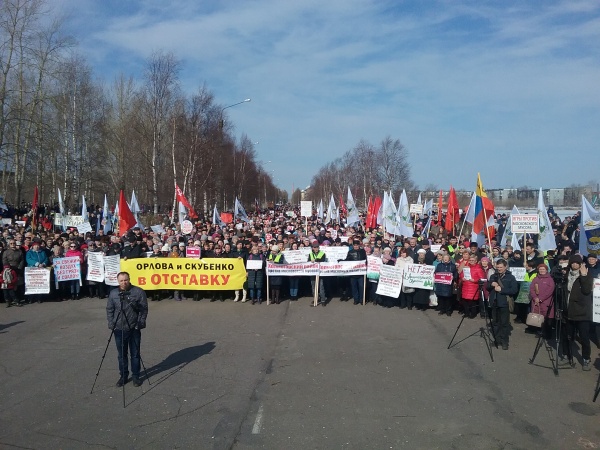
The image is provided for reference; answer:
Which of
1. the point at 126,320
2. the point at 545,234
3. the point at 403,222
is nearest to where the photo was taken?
the point at 126,320

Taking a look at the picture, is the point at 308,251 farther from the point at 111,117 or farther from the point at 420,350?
the point at 111,117

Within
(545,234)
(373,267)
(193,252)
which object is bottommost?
(373,267)

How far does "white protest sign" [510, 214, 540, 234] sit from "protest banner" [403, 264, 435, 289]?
2.84 metres

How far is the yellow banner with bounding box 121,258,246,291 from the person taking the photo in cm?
1406

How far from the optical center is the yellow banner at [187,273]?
1406 centimetres

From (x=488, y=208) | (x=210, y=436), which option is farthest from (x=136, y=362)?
(x=488, y=208)

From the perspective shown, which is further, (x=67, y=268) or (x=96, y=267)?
(x=96, y=267)

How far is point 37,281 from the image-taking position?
45.1 feet

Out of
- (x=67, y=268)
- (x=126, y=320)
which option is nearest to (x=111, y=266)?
(x=67, y=268)

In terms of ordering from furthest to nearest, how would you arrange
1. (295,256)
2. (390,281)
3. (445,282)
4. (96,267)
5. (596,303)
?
1. (96,267)
2. (295,256)
3. (390,281)
4. (445,282)
5. (596,303)

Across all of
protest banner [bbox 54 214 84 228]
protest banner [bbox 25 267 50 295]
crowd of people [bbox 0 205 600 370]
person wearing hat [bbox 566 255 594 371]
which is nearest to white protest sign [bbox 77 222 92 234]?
protest banner [bbox 54 214 84 228]

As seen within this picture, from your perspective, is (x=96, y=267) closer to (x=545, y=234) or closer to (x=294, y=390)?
(x=294, y=390)

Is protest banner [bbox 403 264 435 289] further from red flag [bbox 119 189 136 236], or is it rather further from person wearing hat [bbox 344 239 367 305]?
red flag [bbox 119 189 136 236]

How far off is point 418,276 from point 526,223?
11.0 feet
